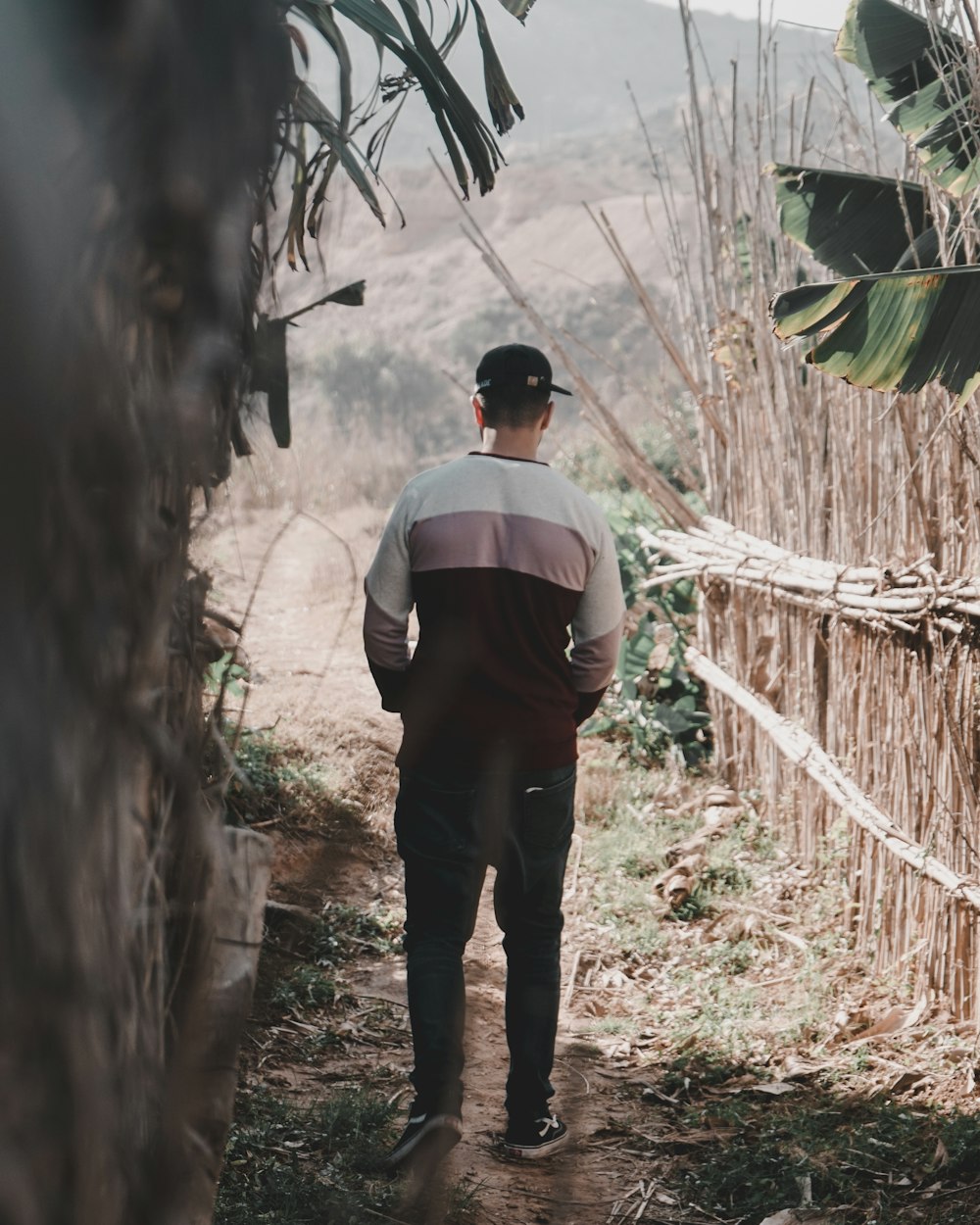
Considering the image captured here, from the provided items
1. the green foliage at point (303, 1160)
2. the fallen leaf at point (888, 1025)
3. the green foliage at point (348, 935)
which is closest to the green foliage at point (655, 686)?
the green foliage at point (348, 935)

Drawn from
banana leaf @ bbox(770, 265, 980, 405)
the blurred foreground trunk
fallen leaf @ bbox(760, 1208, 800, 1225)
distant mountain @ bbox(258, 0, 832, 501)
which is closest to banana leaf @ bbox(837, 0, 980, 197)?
banana leaf @ bbox(770, 265, 980, 405)

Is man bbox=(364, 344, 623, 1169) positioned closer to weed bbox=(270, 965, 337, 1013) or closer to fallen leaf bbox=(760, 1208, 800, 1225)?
fallen leaf bbox=(760, 1208, 800, 1225)

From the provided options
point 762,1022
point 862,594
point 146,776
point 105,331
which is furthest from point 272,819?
point 105,331

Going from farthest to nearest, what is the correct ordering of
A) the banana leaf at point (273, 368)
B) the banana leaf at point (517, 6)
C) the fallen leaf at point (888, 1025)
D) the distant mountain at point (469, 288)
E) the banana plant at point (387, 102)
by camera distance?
the distant mountain at point (469, 288), the fallen leaf at point (888, 1025), the banana leaf at point (517, 6), the banana plant at point (387, 102), the banana leaf at point (273, 368)

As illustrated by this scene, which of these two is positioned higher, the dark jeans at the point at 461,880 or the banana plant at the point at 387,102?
the banana plant at the point at 387,102

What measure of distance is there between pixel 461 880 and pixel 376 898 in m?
2.27

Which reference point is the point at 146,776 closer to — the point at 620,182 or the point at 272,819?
the point at 272,819

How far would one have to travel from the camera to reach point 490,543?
277 cm

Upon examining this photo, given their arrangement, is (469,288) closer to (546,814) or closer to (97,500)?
(546,814)

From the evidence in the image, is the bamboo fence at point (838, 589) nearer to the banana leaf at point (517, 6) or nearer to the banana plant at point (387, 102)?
the banana leaf at point (517, 6)

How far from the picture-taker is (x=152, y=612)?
101 centimetres

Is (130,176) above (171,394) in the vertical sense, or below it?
above

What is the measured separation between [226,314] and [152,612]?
0.26 meters

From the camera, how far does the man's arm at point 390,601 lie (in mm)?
2824
